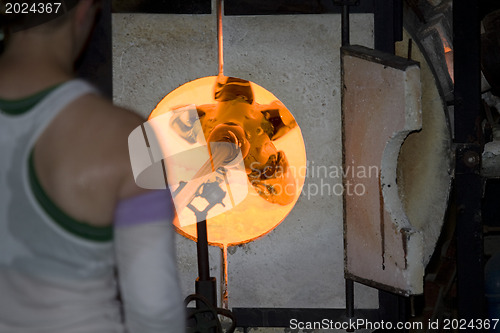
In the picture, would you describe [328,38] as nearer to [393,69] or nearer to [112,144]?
[393,69]

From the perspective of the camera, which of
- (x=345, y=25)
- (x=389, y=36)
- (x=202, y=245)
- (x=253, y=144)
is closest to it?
(x=202, y=245)

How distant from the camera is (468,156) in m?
2.62

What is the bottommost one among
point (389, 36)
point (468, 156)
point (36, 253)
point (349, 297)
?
point (349, 297)

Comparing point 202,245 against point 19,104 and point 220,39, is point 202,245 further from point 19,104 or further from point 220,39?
point 19,104

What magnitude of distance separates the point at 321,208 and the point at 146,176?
6.01 feet

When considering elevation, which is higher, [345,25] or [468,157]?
[345,25]

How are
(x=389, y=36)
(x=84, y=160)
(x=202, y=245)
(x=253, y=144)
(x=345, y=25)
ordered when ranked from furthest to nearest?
1. (x=253, y=144)
2. (x=389, y=36)
3. (x=345, y=25)
4. (x=202, y=245)
5. (x=84, y=160)

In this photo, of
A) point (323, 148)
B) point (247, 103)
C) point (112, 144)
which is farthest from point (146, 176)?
point (247, 103)

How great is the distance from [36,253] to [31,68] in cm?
40

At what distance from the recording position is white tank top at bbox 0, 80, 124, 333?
117 centimetres

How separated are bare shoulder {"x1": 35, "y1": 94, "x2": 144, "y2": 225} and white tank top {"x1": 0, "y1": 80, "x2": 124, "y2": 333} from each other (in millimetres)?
31

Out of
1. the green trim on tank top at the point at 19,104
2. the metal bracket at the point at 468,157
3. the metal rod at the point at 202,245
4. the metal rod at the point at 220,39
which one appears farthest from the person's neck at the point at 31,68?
the metal bracket at the point at 468,157

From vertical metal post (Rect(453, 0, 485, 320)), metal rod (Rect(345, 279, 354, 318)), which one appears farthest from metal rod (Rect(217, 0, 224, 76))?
metal rod (Rect(345, 279, 354, 318))

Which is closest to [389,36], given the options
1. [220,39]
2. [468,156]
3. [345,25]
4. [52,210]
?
[345,25]
